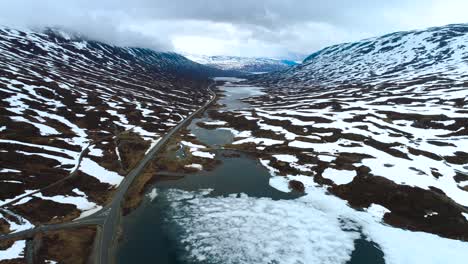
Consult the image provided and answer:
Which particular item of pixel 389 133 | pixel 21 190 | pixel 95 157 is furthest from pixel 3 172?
pixel 389 133

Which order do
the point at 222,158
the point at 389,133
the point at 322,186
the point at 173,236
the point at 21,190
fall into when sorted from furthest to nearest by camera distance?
the point at 389,133
the point at 222,158
the point at 322,186
the point at 21,190
the point at 173,236

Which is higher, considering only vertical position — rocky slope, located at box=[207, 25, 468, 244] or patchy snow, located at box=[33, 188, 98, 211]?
rocky slope, located at box=[207, 25, 468, 244]

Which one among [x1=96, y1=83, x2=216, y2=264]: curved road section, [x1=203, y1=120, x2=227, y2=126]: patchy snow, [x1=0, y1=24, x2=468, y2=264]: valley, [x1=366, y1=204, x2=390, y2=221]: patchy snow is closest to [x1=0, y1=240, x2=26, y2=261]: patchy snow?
[x1=0, y1=24, x2=468, y2=264]: valley

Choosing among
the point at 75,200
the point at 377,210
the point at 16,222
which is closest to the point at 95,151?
the point at 75,200

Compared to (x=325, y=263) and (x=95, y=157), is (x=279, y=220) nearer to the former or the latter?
(x=325, y=263)

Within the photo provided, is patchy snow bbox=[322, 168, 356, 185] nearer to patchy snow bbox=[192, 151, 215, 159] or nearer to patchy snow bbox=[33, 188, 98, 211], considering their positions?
patchy snow bbox=[192, 151, 215, 159]

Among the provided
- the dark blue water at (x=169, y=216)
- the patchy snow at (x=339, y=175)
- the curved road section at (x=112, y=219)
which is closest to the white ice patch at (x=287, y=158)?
the dark blue water at (x=169, y=216)

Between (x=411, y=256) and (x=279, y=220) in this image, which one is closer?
(x=411, y=256)
